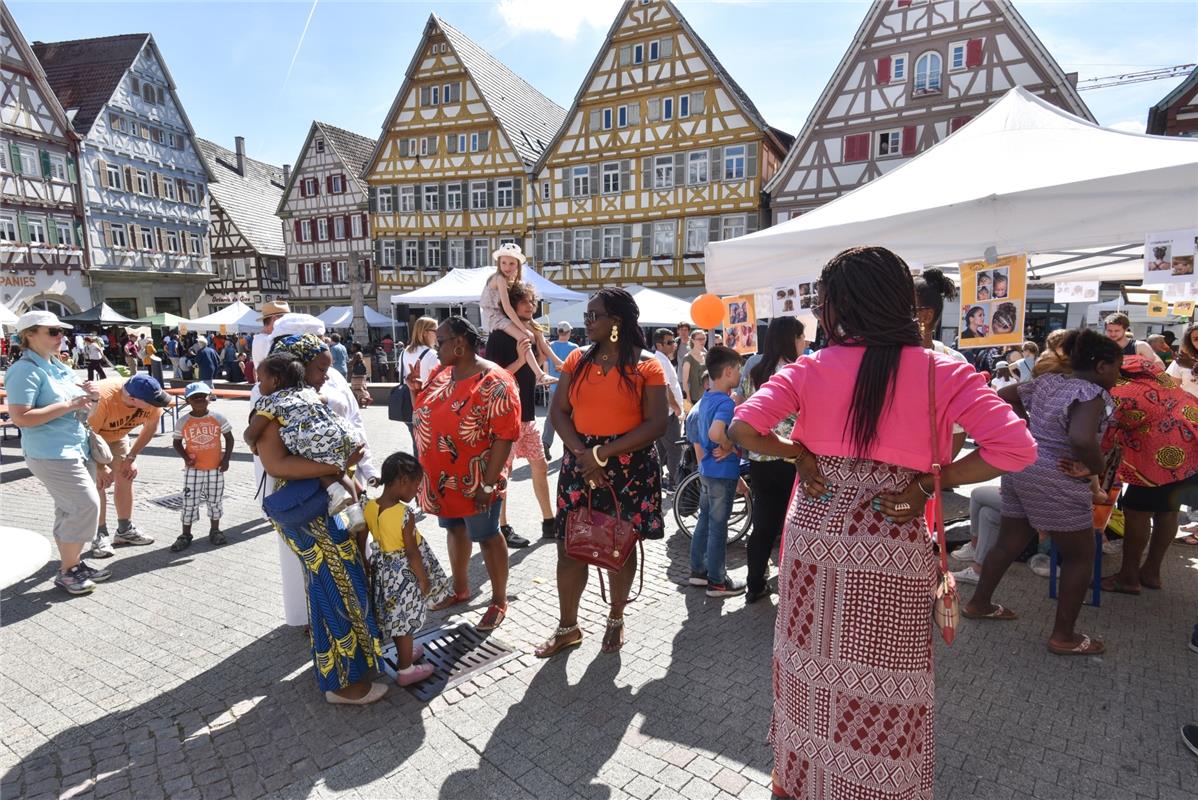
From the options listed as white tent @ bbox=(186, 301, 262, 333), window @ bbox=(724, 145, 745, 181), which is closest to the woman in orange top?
white tent @ bbox=(186, 301, 262, 333)

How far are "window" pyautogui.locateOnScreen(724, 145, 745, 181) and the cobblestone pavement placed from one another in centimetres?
2104

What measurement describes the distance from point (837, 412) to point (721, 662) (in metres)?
2.03

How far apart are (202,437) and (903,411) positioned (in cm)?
553

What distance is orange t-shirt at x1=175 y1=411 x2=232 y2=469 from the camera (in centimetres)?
532

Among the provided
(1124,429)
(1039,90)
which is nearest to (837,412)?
(1124,429)

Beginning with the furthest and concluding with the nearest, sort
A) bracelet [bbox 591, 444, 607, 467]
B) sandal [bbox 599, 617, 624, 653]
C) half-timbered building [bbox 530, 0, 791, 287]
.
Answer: half-timbered building [bbox 530, 0, 791, 287]
sandal [bbox 599, 617, 624, 653]
bracelet [bbox 591, 444, 607, 467]

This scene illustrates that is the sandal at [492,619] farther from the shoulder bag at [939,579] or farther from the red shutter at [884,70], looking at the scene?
the red shutter at [884,70]

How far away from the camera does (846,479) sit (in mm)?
1955

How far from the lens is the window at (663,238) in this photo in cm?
2455

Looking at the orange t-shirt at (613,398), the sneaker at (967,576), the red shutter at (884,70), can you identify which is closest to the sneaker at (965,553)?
the sneaker at (967,576)

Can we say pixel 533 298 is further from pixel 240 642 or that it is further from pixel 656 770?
pixel 656 770

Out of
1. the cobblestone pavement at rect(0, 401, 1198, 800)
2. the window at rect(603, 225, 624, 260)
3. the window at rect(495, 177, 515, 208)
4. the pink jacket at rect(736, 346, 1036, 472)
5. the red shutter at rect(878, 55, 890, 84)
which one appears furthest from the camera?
the window at rect(495, 177, 515, 208)

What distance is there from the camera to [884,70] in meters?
20.5

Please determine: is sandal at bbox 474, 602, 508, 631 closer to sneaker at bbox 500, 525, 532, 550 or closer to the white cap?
sneaker at bbox 500, 525, 532, 550
